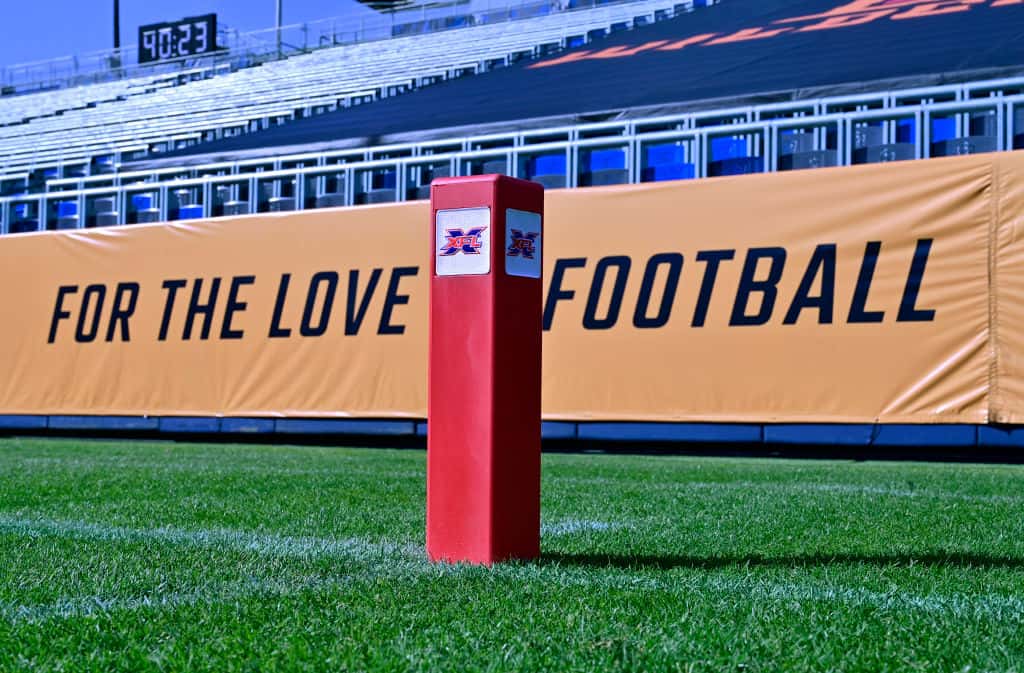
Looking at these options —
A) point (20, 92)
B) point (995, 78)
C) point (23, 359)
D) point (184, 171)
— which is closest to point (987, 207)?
point (995, 78)

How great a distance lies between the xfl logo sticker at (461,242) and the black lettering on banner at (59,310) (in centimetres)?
829

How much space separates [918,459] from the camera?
7715mm

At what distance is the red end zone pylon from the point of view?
390 cm

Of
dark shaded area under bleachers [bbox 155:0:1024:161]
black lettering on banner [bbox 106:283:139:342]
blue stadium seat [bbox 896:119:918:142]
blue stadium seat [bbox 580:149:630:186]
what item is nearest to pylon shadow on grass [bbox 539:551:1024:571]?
blue stadium seat [bbox 896:119:918:142]

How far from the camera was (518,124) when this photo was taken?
12852 mm

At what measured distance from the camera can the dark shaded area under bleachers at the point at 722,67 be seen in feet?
42.4

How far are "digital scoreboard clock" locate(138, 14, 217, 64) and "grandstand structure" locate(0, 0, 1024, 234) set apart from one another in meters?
7.71

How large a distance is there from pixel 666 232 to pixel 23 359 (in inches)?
255

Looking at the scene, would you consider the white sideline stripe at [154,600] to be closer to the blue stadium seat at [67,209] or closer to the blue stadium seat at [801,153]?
the blue stadium seat at [801,153]

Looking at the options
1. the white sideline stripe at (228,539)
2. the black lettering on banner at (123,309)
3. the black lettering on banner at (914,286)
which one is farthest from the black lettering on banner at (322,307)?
the white sideline stripe at (228,539)

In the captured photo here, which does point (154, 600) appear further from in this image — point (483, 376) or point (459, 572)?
point (483, 376)

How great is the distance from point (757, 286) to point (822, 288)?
43 cm

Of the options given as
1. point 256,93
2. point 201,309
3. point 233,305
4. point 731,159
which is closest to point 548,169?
point 731,159

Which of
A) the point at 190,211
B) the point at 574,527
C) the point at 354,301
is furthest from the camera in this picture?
the point at 190,211
